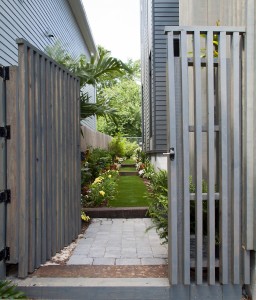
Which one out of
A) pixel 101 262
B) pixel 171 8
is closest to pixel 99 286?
pixel 101 262

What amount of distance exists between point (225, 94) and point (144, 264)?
1.85m

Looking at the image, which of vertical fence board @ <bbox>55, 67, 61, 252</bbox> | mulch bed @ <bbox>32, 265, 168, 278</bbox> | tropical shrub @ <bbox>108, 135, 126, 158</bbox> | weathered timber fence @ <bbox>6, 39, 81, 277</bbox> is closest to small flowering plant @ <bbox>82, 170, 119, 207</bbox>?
weathered timber fence @ <bbox>6, 39, 81, 277</bbox>

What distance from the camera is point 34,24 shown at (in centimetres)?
834

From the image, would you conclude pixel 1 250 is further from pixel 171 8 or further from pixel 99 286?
pixel 171 8

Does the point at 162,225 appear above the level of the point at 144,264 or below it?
above

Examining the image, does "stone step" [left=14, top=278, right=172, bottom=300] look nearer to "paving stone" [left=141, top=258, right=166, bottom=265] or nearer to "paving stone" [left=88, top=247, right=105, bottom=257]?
"paving stone" [left=141, top=258, right=166, bottom=265]

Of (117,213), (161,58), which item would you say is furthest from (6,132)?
(161,58)

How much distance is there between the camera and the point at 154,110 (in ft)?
30.6

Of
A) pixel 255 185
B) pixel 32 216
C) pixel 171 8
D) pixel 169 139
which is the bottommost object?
pixel 32 216

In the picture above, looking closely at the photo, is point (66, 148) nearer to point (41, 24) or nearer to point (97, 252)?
point (97, 252)

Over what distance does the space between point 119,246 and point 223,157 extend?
6.25 feet

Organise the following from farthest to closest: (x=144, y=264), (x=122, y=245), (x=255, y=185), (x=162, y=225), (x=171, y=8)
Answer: (x=171, y=8), (x=122, y=245), (x=162, y=225), (x=144, y=264), (x=255, y=185)

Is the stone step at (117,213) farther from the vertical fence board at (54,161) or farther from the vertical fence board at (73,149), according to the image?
the vertical fence board at (54,161)

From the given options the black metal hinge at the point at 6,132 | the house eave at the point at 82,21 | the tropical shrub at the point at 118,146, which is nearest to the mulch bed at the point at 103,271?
the black metal hinge at the point at 6,132
